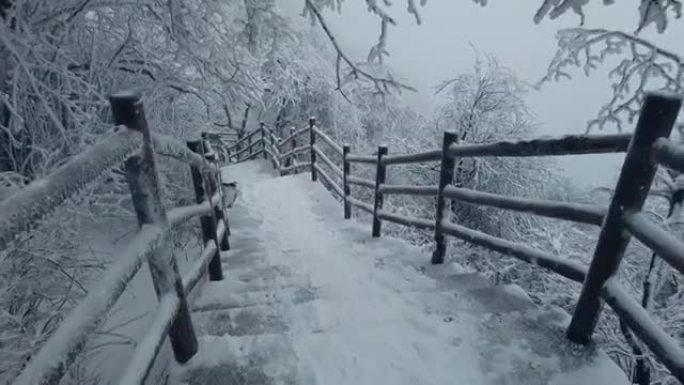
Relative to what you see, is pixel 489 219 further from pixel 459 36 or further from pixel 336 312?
pixel 459 36

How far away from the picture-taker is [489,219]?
34.3ft

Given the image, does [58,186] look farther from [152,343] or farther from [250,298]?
[250,298]

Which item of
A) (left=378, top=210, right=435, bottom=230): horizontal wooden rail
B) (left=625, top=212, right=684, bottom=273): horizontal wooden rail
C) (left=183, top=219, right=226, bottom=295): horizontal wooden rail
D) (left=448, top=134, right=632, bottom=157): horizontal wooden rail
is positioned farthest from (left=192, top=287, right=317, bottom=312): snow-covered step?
(left=625, top=212, right=684, bottom=273): horizontal wooden rail

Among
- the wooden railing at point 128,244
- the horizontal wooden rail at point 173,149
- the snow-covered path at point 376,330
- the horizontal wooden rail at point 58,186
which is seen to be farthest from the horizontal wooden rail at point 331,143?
the horizontal wooden rail at point 58,186

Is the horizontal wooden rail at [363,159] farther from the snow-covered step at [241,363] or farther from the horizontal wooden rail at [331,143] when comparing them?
the snow-covered step at [241,363]

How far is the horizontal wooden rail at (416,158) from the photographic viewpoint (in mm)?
3376

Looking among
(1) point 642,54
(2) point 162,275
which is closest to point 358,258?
(2) point 162,275

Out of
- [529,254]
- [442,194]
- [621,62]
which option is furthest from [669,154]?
[621,62]

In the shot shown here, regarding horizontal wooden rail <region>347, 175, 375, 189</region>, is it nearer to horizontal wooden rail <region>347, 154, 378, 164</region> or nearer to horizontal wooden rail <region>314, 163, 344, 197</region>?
horizontal wooden rail <region>347, 154, 378, 164</region>

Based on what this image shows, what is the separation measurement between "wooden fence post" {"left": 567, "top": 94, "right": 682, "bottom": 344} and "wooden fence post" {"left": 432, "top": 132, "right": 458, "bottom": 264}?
1367 mm

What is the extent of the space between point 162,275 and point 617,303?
6.99ft

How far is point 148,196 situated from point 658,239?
7.00 feet

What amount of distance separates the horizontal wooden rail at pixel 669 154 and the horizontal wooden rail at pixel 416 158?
171 centimetres

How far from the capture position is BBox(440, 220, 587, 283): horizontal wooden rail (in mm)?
2223
